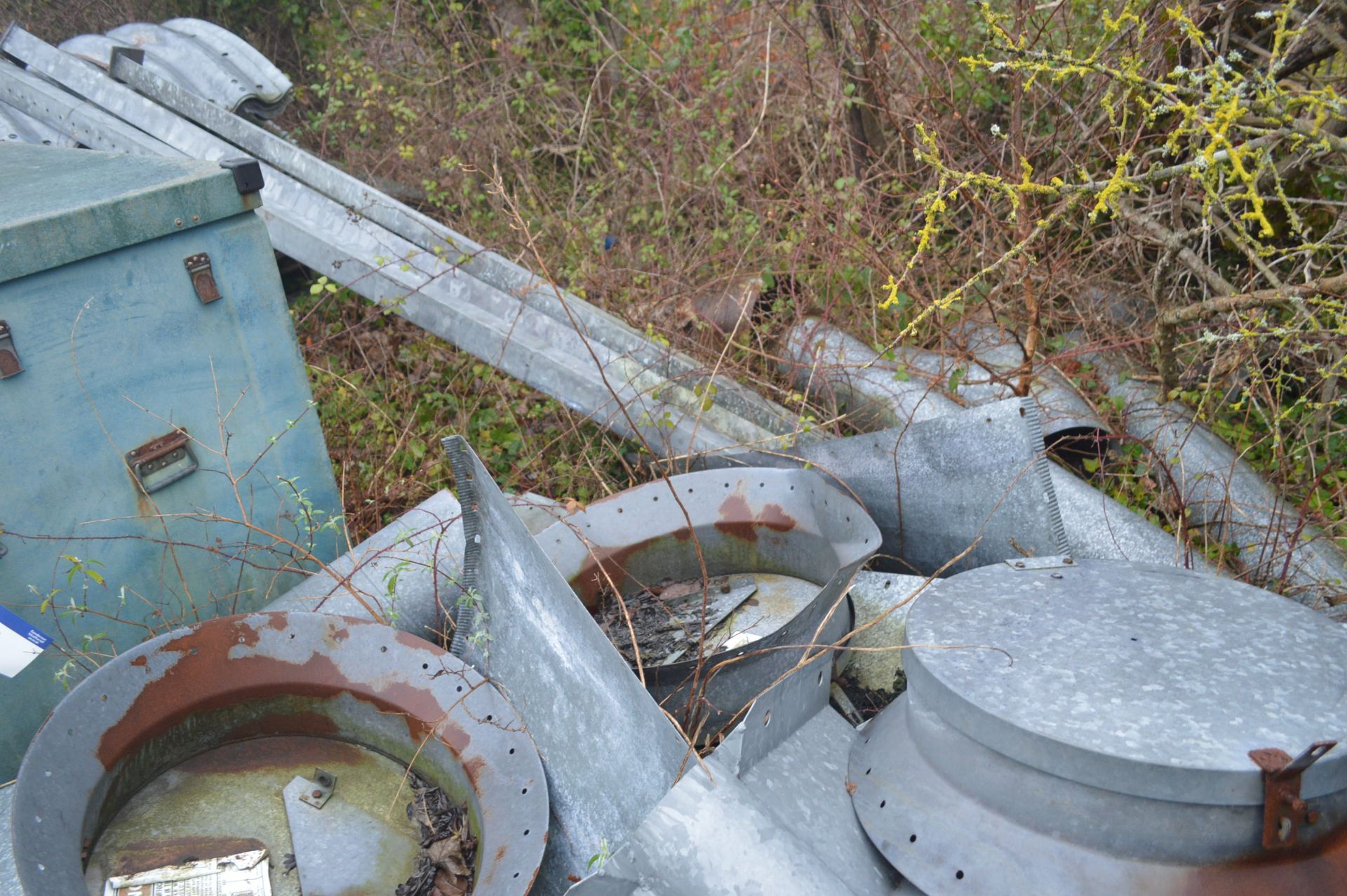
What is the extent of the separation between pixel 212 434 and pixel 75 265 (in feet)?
1.85

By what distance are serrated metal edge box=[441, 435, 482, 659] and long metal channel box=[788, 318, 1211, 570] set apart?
51.4 inches

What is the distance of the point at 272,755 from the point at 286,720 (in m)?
0.09

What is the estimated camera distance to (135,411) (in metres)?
2.44

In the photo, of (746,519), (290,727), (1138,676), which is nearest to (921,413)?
(746,519)

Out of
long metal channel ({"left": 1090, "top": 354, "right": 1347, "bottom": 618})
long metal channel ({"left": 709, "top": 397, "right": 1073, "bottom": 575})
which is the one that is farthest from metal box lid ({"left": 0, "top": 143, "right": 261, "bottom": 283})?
long metal channel ({"left": 1090, "top": 354, "right": 1347, "bottom": 618})

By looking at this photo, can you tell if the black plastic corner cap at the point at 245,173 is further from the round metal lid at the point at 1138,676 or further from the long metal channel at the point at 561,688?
the round metal lid at the point at 1138,676

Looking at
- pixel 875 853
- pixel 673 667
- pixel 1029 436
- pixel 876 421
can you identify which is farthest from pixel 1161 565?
pixel 876 421

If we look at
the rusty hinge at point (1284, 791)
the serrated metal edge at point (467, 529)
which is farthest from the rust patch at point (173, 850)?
the rusty hinge at point (1284, 791)

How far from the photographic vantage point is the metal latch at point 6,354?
7.11ft

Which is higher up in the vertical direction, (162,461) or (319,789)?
(162,461)

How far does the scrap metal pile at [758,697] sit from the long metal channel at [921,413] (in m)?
0.02

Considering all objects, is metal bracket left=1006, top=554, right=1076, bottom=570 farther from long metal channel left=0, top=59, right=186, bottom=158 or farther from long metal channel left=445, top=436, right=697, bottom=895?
long metal channel left=0, top=59, right=186, bottom=158

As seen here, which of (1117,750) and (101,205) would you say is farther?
(101,205)

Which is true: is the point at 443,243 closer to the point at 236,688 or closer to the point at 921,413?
the point at 921,413
